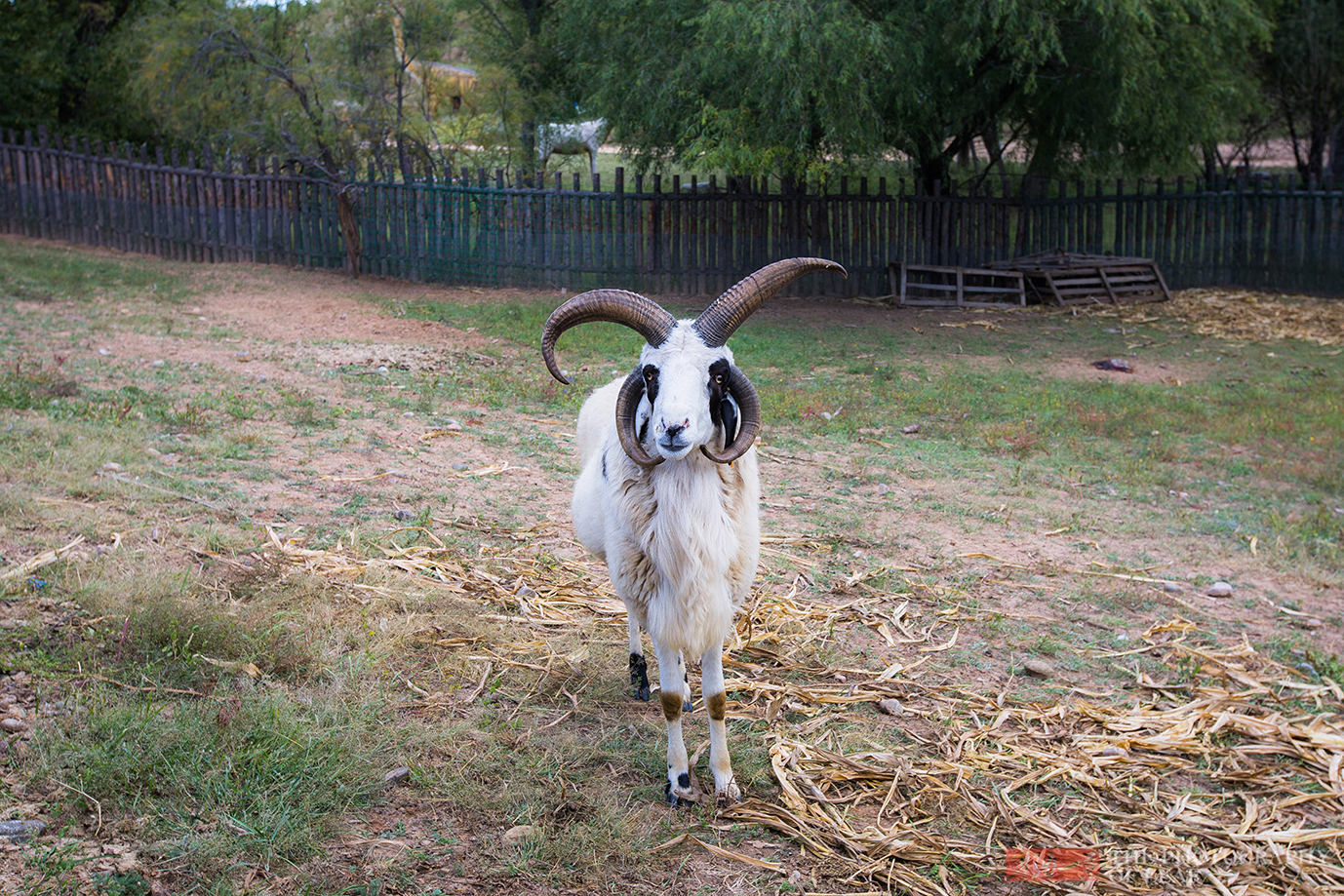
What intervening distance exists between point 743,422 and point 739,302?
54 cm

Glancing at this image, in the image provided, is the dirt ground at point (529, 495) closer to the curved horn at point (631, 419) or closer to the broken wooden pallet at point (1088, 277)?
the curved horn at point (631, 419)

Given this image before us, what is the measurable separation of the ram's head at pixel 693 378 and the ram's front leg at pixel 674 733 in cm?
92

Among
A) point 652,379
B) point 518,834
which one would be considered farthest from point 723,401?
point 518,834

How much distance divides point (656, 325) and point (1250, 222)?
60.1ft

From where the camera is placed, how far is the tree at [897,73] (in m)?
14.8

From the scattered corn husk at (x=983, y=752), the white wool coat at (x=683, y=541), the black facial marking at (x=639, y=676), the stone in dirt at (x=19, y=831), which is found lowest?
the scattered corn husk at (x=983, y=752)

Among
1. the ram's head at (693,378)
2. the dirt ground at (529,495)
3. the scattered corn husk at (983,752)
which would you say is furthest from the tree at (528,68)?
the ram's head at (693,378)

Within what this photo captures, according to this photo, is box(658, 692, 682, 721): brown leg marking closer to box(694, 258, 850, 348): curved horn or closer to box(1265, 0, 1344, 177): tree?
box(694, 258, 850, 348): curved horn

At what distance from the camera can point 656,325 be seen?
4.66 metres

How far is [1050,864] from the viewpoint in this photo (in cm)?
441

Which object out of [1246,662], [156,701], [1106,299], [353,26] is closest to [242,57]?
[353,26]

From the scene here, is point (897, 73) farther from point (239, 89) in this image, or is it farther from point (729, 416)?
point (239, 89)

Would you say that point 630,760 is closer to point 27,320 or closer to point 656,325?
point 656,325

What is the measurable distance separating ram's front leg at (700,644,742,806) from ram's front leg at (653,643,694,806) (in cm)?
12
